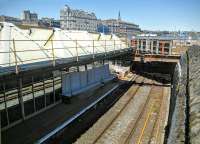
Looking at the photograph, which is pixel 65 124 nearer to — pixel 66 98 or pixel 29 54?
pixel 66 98

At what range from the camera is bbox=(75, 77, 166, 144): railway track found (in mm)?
16938

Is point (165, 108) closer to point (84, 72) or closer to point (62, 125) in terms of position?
point (84, 72)

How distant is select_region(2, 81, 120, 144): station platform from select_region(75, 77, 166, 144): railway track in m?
2.48

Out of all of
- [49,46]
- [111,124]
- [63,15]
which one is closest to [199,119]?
[111,124]

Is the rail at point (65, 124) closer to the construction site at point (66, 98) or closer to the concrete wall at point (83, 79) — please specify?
the construction site at point (66, 98)

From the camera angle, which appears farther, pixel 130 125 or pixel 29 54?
pixel 130 125

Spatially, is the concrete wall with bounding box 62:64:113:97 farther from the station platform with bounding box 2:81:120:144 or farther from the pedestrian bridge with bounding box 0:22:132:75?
the pedestrian bridge with bounding box 0:22:132:75

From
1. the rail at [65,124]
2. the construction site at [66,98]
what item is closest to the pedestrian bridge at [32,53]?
the construction site at [66,98]

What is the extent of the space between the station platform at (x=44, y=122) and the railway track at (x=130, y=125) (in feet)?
8.13

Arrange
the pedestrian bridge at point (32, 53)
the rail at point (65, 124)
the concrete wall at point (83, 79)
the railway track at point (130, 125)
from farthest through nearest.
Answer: the concrete wall at point (83, 79) < the railway track at point (130, 125) < the rail at point (65, 124) < the pedestrian bridge at point (32, 53)

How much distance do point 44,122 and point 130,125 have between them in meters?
7.19

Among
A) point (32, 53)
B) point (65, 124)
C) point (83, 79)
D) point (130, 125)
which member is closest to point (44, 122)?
point (65, 124)

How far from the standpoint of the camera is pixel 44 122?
1773 centimetres

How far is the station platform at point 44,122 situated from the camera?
15.1 m
